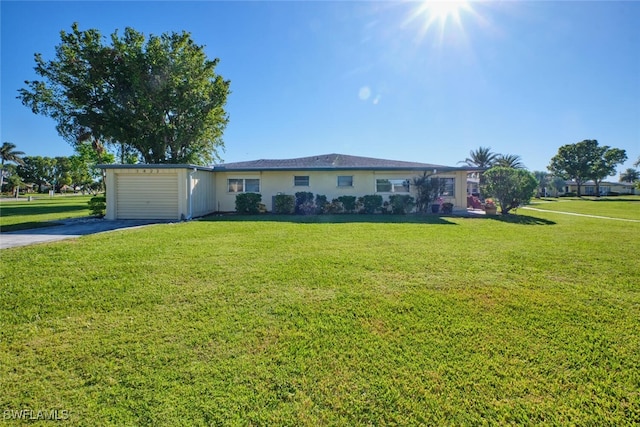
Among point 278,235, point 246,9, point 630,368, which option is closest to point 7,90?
point 246,9

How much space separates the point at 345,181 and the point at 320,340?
13.7m

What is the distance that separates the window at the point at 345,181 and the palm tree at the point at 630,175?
9416cm

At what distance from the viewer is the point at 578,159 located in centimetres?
4909

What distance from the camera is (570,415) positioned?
2045mm

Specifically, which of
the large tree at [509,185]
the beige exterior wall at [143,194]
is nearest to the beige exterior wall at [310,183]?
the beige exterior wall at [143,194]

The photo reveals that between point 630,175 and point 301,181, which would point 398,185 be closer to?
point 301,181

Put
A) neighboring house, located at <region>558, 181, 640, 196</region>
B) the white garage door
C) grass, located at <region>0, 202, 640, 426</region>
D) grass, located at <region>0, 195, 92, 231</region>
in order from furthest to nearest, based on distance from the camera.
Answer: neighboring house, located at <region>558, 181, 640, 196</region>, the white garage door, grass, located at <region>0, 195, 92, 231</region>, grass, located at <region>0, 202, 640, 426</region>

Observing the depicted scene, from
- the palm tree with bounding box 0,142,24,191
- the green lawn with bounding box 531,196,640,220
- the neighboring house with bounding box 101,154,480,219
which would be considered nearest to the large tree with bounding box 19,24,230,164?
the neighboring house with bounding box 101,154,480,219

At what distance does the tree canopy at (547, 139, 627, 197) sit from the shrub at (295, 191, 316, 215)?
57367 mm

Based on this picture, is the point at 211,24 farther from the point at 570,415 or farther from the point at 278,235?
the point at 570,415

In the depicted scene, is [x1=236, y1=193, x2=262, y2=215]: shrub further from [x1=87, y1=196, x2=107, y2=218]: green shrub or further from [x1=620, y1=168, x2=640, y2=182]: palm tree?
[x1=620, y1=168, x2=640, y2=182]: palm tree

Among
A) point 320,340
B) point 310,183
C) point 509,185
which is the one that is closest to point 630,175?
point 509,185

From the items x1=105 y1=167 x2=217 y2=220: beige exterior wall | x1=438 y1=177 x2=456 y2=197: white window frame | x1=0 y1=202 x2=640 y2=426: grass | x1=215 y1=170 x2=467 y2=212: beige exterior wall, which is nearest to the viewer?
x1=0 y1=202 x2=640 y2=426: grass

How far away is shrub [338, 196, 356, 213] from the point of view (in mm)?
15180
